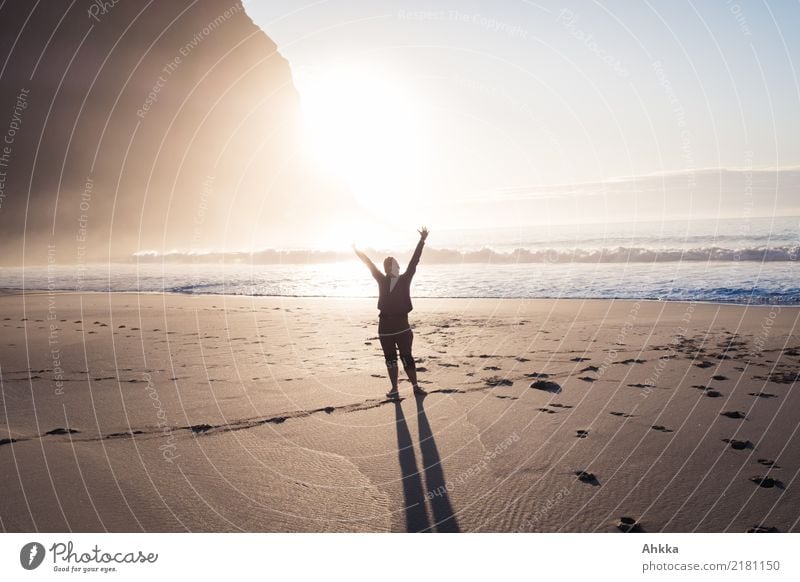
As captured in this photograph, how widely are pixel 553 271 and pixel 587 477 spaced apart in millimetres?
24810

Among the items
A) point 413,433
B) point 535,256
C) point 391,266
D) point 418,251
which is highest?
point 535,256

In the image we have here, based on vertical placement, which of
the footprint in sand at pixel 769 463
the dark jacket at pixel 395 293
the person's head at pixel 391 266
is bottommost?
the footprint in sand at pixel 769 463

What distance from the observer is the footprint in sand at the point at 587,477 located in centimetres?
565

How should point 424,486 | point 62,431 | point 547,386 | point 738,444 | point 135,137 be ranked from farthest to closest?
1. point 135,137
2. point 547,386
3. point 62,431
4. point 738,444
5. point 424,486

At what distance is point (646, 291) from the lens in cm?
2114

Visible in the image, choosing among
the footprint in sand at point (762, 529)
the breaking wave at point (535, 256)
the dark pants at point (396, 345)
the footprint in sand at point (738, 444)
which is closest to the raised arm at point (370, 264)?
the dark pants at point (396, 345)

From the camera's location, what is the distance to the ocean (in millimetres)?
22031

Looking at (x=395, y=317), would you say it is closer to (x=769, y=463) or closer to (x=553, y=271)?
(x=769, y=463)

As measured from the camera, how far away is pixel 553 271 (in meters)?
29.7

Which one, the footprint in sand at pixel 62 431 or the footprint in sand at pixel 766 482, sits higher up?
the footprint in sand at pixel 62 431

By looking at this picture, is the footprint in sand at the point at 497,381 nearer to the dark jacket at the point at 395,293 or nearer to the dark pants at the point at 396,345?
the dark pants at the point at 396,345

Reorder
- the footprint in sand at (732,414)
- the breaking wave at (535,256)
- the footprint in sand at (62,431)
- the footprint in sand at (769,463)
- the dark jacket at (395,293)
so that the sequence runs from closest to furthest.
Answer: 1. the footprint in sand at (769,463)
2. the footprint in sand at (62,431)
3. the footprint in sand at (732,414)
4. the dark jacket at (395,293)
5. the breaking wave at (535,256)

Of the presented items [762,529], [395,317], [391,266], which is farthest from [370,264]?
[762,529]

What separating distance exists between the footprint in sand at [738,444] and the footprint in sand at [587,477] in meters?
1.91
